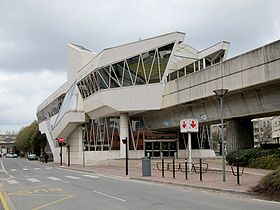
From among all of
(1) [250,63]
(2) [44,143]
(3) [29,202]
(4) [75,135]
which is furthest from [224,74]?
(2) [44,143]

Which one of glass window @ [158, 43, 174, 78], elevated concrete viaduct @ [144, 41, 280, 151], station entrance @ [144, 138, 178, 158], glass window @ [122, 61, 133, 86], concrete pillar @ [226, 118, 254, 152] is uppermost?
glass window @ [158, 43, 174, 78]

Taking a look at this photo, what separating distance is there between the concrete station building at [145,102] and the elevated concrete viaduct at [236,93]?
9 cm

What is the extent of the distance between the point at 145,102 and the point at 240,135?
13.6 m

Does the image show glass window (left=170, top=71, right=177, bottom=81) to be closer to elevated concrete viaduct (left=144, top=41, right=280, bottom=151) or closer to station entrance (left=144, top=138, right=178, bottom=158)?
elevated concrete viaduct (left=144, top=41, right=280, bottom=151)

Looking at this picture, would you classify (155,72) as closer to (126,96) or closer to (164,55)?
(164,55)

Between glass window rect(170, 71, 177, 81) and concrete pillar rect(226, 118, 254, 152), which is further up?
glass window rect(170, 71, 177, 81)

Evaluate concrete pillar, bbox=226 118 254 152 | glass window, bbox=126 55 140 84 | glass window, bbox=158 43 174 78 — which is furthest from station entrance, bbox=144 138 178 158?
concrete pillar, bbox=226 118 254 152

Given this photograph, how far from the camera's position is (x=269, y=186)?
1445 cm

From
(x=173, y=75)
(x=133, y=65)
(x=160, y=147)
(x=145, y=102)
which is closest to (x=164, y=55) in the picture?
(x=133, y=65)

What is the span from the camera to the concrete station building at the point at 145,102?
118 ft

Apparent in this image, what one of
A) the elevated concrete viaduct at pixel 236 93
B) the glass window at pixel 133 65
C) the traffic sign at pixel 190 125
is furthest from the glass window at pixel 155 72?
the traffic sign at pixel 190 125

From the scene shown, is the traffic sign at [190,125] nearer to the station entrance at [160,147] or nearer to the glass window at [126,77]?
the glass window at [126,77]

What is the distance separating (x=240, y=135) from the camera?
33062 mm

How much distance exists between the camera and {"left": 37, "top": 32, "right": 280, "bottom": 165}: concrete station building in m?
36.0
